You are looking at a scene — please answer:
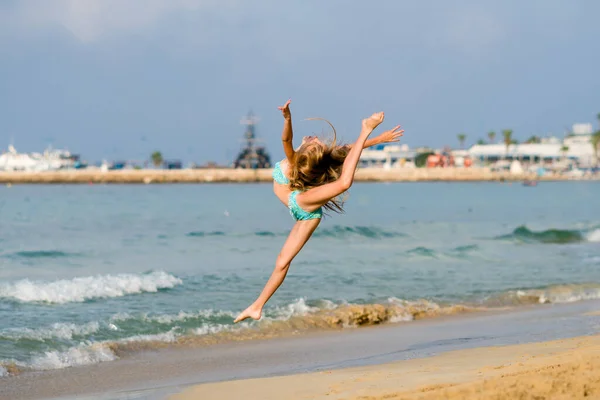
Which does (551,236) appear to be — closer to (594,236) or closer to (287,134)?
(594,236)

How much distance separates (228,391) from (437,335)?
14.5 ft

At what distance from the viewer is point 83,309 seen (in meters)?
14.0

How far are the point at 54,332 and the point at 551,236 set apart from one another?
2498 cm

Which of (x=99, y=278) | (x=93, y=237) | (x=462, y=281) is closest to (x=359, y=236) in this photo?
(x=93, y=237)

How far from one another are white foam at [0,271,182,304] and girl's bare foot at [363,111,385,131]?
357 inches

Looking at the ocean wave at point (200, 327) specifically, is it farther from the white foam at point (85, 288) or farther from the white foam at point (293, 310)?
the white foam at point (85, 288)

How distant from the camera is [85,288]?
52.4ft

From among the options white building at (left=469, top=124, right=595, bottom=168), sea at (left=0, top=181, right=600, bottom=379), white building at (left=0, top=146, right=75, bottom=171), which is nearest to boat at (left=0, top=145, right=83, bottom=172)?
white building at (left=0, top=146, right=75, bottom=171)

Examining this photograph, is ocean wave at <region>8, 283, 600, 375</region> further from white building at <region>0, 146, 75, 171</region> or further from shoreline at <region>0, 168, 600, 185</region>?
white building at <region>0, 146, 75, 171</region>

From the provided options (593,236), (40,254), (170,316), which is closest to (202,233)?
(40,254)

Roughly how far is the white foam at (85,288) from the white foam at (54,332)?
2.83 metres

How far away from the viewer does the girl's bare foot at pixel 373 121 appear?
23.4 feet

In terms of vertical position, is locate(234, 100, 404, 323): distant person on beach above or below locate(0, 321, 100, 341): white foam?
above

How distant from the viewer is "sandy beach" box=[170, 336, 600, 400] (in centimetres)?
621
